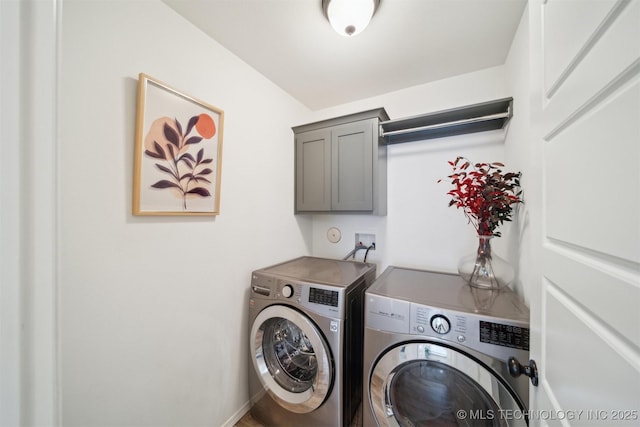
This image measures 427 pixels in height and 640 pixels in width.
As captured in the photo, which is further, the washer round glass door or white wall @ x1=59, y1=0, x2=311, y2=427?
the washer round glass door

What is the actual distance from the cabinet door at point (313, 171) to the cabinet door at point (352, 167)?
6cm

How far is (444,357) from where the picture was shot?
98 centimetres

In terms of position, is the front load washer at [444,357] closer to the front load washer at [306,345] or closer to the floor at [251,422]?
the front load washer at [306,345]

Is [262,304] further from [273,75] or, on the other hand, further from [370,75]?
[370,75]

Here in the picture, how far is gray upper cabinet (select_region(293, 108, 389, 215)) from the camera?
1.70 metres

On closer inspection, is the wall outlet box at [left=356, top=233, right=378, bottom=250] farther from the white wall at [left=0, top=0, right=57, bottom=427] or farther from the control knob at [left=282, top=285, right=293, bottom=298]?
the white wall at [left=0, top=0, right=57, bottom=427]

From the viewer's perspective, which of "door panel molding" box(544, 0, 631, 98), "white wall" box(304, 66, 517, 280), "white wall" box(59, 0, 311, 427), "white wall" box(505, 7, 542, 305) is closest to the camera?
"door panel molding" box(544, 0, 631, 98)

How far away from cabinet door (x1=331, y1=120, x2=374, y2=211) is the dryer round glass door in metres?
0.99

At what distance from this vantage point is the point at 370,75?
1.72m

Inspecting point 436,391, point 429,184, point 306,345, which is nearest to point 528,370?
point 436,391

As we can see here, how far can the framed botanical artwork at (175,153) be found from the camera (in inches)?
40.8

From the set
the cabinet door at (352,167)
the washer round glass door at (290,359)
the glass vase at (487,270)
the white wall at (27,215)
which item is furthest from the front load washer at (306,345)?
the white wall at (27,215)

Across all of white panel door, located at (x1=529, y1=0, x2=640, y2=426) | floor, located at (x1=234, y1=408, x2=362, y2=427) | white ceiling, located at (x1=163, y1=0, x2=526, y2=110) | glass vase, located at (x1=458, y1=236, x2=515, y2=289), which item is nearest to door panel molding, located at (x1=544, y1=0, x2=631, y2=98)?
white panel door, located at (x1=529, y1=0, x2=640, y2=426)

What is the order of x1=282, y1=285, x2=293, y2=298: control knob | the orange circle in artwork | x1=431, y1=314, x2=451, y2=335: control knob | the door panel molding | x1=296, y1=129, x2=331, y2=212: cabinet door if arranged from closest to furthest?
the door panel molding, x1=431, y1=314, x2=451, y2=335: control knob, the orange circle in artwork, x1=282, y1=285, x2=293, y2=298: control knob, x1=296, y1=129, x2=331, y2=212: cabinet door
